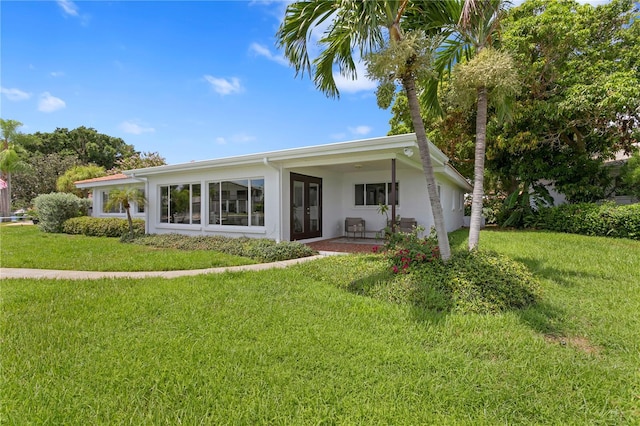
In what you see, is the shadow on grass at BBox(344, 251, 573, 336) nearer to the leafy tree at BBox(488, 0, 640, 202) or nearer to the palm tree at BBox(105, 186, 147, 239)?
the leafy tree at BBox(488, 0, 640, 202)

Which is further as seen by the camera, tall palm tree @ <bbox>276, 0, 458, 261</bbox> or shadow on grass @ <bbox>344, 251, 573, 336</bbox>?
tall palm tree @ <bbox>276, 0, 458, 261</bbox>

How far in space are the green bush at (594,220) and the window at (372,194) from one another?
7.93 meters

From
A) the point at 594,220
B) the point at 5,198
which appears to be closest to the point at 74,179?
the point at 5,198

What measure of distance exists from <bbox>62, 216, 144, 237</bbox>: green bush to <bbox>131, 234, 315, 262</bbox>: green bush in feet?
7.97

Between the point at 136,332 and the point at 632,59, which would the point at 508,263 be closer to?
the point at 136,332

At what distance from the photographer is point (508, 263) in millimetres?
5531

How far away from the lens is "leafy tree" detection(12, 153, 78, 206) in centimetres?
3117

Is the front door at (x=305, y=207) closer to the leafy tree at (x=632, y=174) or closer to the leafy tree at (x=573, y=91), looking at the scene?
the leafy tree at (x=573, y=91)

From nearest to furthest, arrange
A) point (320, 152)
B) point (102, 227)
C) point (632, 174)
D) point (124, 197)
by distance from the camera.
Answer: point (320, 152) < point (124, 197) < point (632, 174) < point (102, 227)

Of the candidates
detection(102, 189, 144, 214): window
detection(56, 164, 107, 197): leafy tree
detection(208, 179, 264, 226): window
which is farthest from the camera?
detection(56, 164, 107, 197): leafy tree

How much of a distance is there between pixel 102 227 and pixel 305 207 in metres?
10.3

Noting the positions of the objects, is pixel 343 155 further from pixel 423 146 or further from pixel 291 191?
pixel 423 146

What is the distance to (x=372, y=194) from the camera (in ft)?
42.3

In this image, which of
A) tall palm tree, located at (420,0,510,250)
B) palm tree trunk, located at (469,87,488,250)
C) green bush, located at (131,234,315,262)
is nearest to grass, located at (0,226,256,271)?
green bush, located at (131,234,315,262)
